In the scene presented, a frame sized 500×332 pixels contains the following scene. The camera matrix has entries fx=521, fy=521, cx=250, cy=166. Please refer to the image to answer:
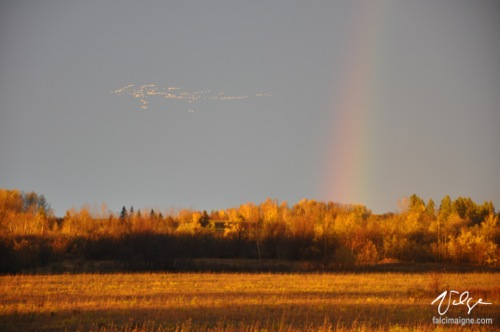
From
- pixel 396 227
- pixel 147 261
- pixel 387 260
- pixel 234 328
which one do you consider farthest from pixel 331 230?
pixel 234 328

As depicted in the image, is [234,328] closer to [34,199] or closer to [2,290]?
[2,290]

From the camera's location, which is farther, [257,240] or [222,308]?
[257,240]

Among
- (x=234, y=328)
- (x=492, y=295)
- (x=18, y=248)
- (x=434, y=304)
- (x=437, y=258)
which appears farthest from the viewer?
(x=437, y=258)

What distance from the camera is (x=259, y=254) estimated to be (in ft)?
285

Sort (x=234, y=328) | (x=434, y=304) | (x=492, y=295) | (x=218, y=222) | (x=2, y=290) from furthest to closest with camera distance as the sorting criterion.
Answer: (x=218, y=222), (x=2, y=290), (x=492, y=295), (x=434, y=304), (x=234, y=328)

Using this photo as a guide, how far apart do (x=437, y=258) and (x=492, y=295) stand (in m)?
49.1

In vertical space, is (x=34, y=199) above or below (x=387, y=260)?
above

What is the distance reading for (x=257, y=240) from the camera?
293 feet

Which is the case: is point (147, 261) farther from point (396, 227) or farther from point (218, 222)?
point (218, 222)

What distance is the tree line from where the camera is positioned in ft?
225

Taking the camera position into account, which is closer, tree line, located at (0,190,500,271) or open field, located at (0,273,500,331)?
open field, located at (0,273,500,331)

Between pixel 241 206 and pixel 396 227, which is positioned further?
pixel 241 206

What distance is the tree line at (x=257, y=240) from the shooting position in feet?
225

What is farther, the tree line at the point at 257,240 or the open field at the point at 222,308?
the tree line at the point at 257,240
